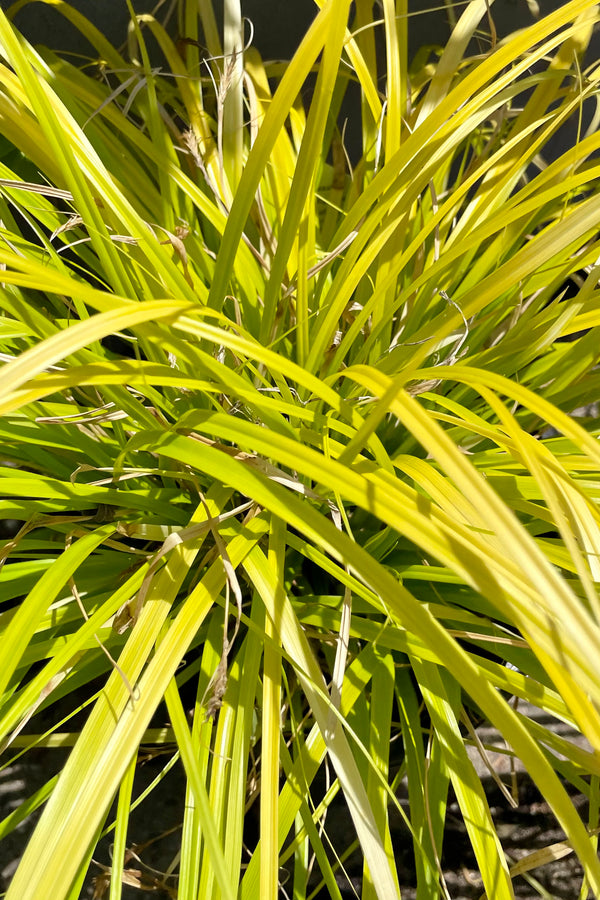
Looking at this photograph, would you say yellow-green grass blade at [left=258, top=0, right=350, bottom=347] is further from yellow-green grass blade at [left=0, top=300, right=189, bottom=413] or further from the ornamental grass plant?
yellow-green grass blade at [left=0, top=300, right=189, bottom=413]

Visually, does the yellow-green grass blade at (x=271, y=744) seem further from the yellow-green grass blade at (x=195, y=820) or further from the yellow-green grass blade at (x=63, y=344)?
the yellow-green grass blade at (x=63, y=344)

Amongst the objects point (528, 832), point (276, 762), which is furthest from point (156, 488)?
point (528, 832)

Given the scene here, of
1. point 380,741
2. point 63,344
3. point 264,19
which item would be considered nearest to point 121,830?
point 380,741

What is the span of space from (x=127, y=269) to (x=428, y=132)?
0.87 feet

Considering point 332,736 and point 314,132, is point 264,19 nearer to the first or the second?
point 314,132

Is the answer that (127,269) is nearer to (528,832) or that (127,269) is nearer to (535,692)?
(535,692)

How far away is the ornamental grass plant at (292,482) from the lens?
330 mm

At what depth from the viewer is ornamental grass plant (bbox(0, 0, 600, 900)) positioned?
330 mm

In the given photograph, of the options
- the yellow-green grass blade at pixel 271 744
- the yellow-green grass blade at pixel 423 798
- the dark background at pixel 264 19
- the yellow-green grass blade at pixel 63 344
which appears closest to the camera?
the yellow-green grass blade at pixel 63 344

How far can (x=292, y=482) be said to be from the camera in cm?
42

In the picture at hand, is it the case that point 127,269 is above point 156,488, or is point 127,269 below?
above

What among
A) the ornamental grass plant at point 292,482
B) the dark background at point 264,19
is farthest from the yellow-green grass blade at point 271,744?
the dark background at point 264,19

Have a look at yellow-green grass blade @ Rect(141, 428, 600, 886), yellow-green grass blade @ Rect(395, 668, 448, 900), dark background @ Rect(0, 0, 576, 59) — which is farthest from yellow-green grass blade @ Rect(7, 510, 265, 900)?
dark background @ Rect(0, 0, 576, 59)

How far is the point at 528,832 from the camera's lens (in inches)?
25.6
